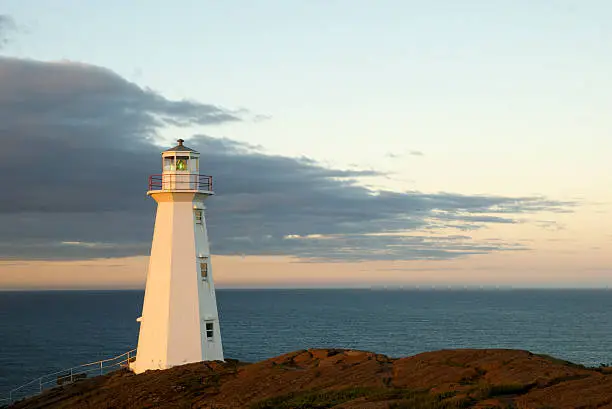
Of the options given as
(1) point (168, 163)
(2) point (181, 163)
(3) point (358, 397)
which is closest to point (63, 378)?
(1) point (168, 163)

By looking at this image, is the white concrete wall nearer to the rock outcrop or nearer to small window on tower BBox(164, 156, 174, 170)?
small window on tower BBox(164, 156, 174, 170)

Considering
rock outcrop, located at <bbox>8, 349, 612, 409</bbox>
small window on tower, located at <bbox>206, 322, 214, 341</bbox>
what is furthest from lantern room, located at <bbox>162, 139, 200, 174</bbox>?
rock outcrop, located at <bbox>8, 349, 612, 409</bbox>

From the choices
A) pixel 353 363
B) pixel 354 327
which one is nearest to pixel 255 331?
pixel 354 327

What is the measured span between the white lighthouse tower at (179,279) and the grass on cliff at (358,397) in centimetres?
1132

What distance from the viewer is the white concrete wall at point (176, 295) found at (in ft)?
110

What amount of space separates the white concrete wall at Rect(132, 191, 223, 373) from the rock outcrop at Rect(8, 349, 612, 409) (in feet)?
5.93

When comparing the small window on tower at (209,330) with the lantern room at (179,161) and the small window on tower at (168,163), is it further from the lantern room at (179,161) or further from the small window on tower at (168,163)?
the small window on tower at (168,163)

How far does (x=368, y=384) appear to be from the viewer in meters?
23.1

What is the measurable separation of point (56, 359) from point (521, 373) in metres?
80.3

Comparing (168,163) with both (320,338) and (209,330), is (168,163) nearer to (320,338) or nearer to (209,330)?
(209,330)

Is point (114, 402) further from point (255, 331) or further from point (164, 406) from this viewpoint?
point (255, 331)

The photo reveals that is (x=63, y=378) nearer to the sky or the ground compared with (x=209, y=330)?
nearer to the ground

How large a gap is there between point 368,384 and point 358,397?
1.58m

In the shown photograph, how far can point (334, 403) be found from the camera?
Answer: 2145 centimetres
